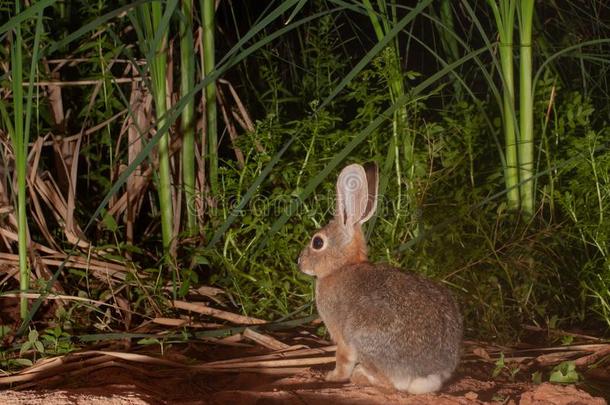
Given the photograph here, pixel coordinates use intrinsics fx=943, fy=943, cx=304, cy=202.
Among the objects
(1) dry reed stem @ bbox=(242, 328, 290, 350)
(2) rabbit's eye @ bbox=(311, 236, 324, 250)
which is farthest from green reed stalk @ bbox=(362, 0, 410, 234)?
(1) dry reed stem @ bbox=(242, 328, 290, 350)

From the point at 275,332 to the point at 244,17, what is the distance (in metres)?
3.26

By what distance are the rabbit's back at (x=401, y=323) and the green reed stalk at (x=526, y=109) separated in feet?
3.50

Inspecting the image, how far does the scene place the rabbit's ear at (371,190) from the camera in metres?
3.89

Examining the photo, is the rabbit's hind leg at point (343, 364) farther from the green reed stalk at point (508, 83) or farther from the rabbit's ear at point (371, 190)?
the green reed stalk at point (508, 83)

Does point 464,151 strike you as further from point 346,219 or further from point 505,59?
point 346,219

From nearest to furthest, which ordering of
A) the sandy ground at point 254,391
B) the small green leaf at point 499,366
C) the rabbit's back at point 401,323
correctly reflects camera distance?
the sandy ground at point 254,391 → the rabbit's back at point 401,323 → the small green leaf at point 499,366

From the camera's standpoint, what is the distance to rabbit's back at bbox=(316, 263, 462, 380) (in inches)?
135

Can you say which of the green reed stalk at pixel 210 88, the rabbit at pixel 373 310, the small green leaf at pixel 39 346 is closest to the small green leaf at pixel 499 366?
the rabbit at pixel 373 310

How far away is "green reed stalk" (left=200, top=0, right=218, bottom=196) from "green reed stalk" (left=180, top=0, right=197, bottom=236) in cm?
8

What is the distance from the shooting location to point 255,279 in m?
4.45

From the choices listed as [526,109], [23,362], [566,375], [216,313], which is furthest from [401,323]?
[23,362]

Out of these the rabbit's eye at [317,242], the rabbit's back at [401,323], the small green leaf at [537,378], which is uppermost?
the rabbit's eye at [317,242]

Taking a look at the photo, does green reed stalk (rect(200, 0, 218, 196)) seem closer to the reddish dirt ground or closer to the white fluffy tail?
the reddish dirt ground

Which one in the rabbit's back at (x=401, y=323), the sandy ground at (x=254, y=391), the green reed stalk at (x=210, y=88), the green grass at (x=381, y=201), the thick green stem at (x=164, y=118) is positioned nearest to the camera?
the sandy ground at (x=254, y=391)
